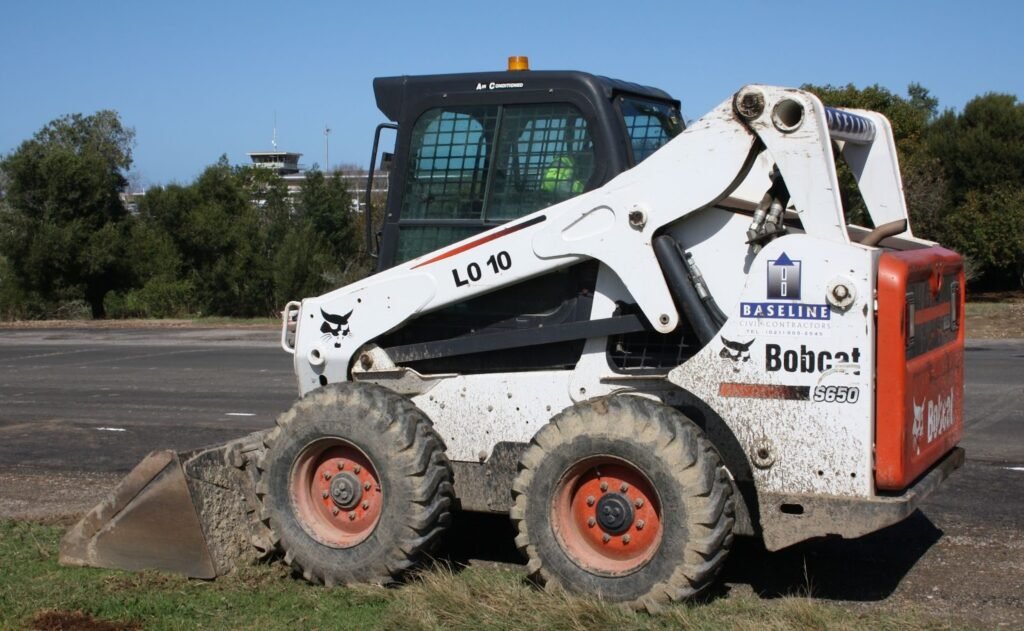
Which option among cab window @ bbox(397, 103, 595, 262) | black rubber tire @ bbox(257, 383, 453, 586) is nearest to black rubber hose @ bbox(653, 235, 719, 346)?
cab window @ bbox(397, 103, 595, 262)

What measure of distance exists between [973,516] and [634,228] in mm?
3387

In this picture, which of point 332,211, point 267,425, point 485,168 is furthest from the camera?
point 332,211

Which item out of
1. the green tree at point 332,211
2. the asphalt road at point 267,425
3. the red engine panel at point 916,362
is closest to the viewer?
the red engine panel at point 916,362

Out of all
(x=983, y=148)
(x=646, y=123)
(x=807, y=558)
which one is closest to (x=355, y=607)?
(x=807, y=558)

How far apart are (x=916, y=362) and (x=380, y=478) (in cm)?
254

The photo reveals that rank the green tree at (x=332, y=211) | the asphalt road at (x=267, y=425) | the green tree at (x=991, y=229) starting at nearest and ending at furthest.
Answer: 1. the asphalt road at (x=267, y=425)
2. the green tree at (x=991, y=229)
3. the green tree at (x=332, y=211)

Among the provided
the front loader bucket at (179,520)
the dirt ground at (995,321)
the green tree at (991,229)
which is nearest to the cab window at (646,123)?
the front loader bucket at (179,520)

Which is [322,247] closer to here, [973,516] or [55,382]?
[55,382]

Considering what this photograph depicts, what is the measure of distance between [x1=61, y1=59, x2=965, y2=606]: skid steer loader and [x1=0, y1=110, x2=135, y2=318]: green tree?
34.7 metres

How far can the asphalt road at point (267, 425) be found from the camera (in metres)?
6.16

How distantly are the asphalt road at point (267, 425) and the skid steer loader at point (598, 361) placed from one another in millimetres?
672

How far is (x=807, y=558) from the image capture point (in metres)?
6.59

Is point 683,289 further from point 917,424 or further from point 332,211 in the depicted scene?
point 332,211

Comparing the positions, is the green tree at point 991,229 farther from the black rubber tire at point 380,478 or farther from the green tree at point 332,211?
the black rubber tire at point 380,478
